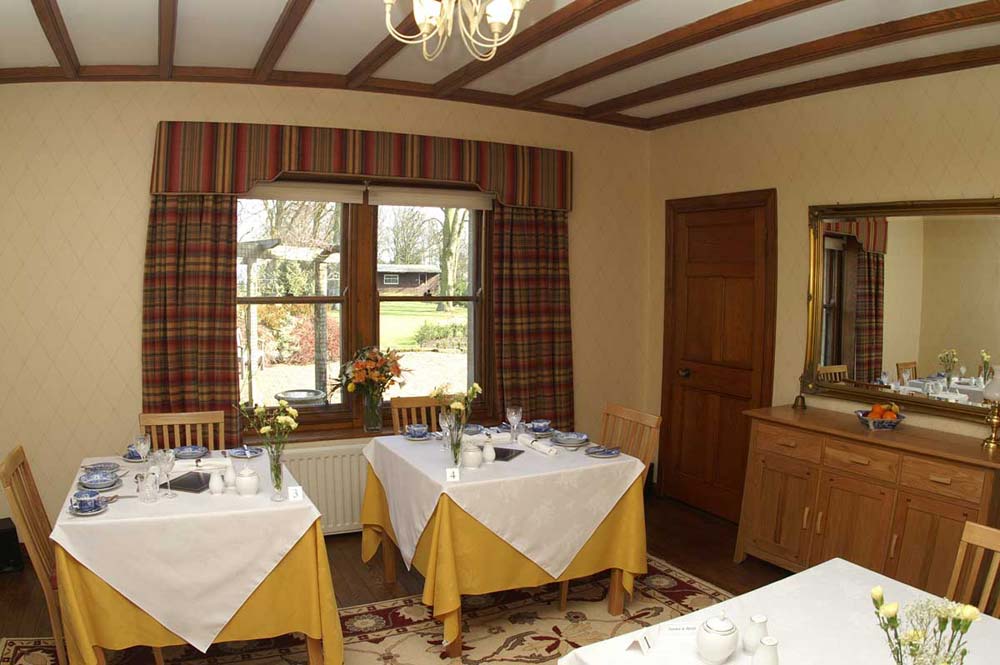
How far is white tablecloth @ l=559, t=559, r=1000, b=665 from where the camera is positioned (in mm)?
1829

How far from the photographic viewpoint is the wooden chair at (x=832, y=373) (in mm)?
4336

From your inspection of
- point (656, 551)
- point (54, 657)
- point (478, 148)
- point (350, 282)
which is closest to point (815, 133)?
point (478, 148)

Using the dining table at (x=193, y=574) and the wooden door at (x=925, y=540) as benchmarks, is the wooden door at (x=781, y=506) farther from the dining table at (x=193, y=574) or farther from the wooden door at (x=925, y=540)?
the dining table at (x=193, y=574)

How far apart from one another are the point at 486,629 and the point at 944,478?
2.17 metres

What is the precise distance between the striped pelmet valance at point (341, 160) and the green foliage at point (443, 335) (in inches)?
35.2

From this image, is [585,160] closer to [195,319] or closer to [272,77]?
[272,77]

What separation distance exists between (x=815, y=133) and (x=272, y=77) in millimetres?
3129

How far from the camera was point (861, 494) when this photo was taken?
375 centimetres

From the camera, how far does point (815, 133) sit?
4438 millimetres

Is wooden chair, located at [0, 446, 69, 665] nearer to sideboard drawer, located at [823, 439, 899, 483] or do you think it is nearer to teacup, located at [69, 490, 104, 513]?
teacup, located at [69, 490, 104, 513]

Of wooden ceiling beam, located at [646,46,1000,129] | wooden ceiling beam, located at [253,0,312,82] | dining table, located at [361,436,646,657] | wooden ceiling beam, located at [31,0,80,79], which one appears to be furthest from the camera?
wooden ceiling beam, located at [646,46,1000,129]

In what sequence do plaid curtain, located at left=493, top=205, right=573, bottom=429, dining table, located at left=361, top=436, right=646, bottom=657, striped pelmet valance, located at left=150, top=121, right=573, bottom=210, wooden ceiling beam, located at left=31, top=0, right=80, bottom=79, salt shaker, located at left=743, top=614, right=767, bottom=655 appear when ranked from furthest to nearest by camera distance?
plaid curtain, located at left=493, top=205, right=573, bottom=429
striped pelmet valance, located at left=150, top=121, right=573, bottom=210
dining table, located at left=361, top=436, right=646, bottom=657
wooden ceiling beam, located at left=31, top=0, right=80, bottom=79
salt shaker, located at left=743, top=614, right=767, bottom=655

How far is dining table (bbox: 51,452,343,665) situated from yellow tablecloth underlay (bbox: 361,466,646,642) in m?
0.46

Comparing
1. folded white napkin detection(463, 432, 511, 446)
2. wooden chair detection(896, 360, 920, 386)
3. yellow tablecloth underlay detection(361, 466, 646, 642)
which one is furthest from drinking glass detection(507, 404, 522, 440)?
wooden chair detection(896, 360, 920, 386)
